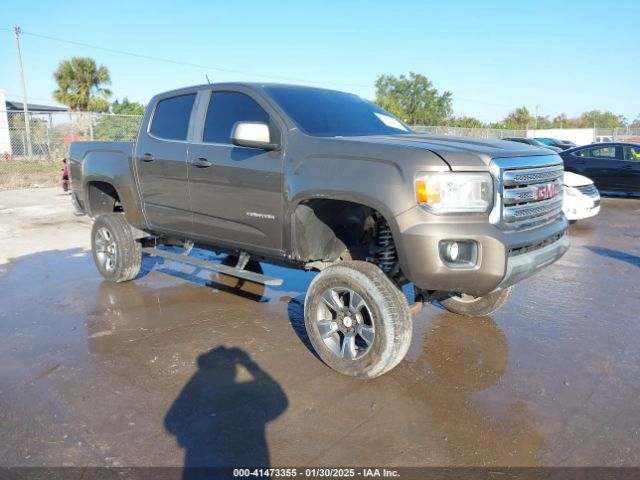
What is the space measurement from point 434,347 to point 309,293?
1.21 metres

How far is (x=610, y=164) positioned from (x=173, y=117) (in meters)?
12.2

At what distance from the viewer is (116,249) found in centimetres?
591

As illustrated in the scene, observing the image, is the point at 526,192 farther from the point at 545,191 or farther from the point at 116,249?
the point at 116,249

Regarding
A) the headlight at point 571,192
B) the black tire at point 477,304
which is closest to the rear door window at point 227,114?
the black tire at point 477,304

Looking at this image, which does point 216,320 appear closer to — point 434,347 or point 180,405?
point 180,405

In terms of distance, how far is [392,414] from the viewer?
10.8ft

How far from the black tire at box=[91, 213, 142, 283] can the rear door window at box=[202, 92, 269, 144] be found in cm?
183

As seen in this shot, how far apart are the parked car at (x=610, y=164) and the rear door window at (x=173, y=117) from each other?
1190cm

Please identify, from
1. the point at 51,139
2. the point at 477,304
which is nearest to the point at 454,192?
the point at 477,304

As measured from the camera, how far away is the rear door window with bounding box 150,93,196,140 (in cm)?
504

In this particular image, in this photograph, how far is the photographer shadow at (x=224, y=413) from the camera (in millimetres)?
2830

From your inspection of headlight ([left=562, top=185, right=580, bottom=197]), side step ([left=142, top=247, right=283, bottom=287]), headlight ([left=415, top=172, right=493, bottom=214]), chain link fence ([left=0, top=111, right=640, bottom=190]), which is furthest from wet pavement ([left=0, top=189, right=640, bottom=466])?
chain link fence ([left=0, top=111, right=640, bottom=190])

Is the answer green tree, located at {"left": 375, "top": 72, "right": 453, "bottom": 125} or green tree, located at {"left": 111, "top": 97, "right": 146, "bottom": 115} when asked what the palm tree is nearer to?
green tree, located at {"left": 111, "top": 97, "right": 146, "bottom": 115}

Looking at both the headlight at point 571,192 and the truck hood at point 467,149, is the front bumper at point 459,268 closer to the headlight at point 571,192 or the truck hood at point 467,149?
the truck hood at point 467,149
